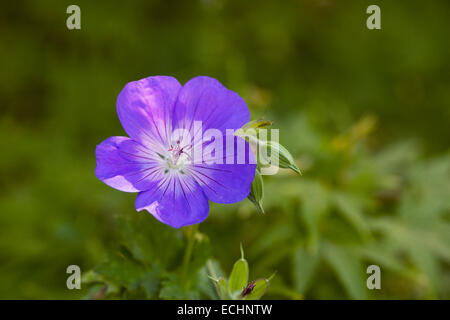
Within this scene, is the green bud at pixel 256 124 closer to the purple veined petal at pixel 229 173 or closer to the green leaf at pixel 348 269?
the purple veined petal at pixel 229 173

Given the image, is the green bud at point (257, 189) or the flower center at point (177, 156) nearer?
the green bud at point (257, 189)

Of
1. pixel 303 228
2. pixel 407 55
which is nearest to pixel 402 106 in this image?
pixel 407 55

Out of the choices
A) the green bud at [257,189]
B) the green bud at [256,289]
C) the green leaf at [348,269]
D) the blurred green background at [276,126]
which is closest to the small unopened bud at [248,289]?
the green bud at [256,289]

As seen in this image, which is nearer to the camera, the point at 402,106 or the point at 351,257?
the point at 351,257

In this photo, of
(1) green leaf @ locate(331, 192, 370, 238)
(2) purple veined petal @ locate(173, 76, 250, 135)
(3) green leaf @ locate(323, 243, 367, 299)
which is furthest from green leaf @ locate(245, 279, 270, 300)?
(1) green leaf @ locate(331, 192, 370, 238)

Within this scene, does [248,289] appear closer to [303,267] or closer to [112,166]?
[112,166]

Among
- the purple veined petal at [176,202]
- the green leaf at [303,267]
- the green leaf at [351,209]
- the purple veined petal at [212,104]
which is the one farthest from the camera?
the green leaf at [351,209]
